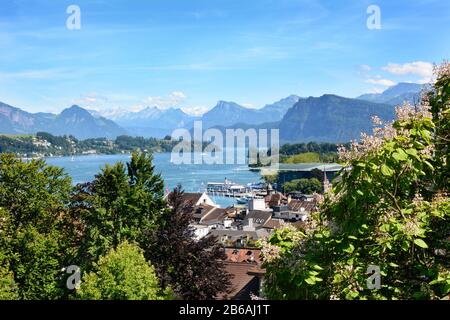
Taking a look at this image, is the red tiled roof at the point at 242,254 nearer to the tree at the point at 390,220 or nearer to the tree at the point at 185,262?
the tree at the point at 185,262

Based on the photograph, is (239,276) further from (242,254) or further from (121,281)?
(121,281)

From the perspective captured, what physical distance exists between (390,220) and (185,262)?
15.5m

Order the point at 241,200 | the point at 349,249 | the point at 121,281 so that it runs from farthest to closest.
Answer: the point at 241,200 < the point at 121,281 < the point at 349,249

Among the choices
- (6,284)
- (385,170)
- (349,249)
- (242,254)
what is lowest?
(242,254)

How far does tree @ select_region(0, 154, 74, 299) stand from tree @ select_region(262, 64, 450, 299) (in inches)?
598

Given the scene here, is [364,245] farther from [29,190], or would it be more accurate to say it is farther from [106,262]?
[29,190]

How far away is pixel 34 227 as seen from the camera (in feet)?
65.3

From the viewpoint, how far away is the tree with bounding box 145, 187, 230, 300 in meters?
18.5

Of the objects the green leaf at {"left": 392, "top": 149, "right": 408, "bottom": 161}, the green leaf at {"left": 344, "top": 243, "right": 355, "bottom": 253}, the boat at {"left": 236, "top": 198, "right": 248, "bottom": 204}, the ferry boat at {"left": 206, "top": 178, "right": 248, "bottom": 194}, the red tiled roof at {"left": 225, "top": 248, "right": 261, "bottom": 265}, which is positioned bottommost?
the boat at {"left": 236, "top": 198, "right": 248, "bottom": 204}

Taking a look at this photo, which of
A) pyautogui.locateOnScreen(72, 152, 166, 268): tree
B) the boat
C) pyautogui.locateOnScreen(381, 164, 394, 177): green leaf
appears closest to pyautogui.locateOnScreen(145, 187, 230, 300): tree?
pyautogui.locateOnScreen(72, 152, 166, 268): tree

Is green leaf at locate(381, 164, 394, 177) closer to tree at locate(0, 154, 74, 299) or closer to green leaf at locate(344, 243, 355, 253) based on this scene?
green leaf at locate(344, 243, 355, 253)

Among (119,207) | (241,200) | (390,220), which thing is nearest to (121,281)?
(119,207)

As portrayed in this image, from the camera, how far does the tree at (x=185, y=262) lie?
18.5 meters
